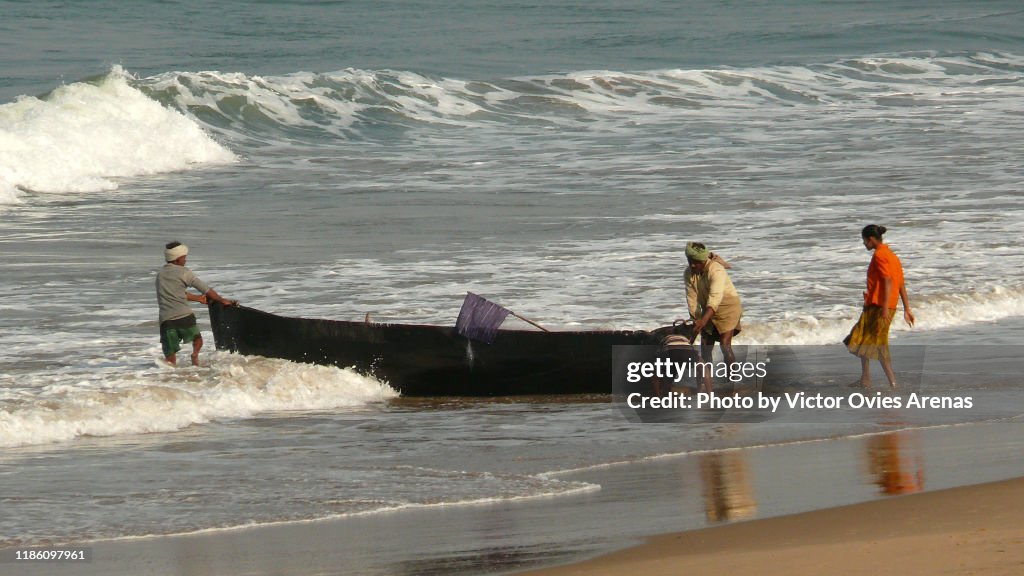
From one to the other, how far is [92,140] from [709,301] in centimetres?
1951

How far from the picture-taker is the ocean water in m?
9.17

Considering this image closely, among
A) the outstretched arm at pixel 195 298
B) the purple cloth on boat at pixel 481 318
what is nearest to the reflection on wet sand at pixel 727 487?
the purple cloth on boat at pixel 481 318

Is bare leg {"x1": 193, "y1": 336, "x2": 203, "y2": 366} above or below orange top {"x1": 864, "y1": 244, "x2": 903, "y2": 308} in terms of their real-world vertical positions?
below

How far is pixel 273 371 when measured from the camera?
37.8ft

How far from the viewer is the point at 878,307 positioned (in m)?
10.8

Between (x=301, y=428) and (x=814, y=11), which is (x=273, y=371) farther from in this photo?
(x=814, y=11)

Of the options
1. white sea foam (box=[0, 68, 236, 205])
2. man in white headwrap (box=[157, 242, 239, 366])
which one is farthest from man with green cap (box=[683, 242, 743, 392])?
white sea foam (box=[0, 68, 236, 205])

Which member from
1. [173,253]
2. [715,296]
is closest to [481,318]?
[715,296]

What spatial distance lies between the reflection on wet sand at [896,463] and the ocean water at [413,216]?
411 millimetres

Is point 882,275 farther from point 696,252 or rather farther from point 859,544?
point 859,544

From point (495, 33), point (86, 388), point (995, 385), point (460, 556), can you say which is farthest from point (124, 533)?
point (495, 33)

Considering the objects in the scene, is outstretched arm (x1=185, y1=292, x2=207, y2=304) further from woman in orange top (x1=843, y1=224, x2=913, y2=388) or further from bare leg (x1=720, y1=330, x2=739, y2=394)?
woman in orange top (x1=843, y1=224, x2=913, y2=388)

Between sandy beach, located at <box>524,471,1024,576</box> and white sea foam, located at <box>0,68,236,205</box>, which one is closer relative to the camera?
sandy beach, located at <box>524,471,1024,576</box>

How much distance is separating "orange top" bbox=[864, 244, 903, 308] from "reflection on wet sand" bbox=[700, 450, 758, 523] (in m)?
2.38
